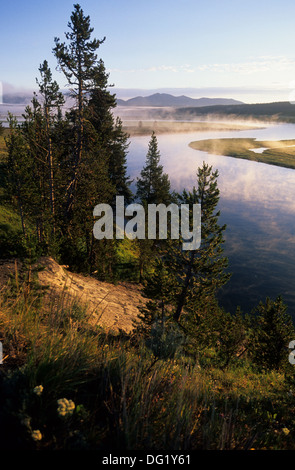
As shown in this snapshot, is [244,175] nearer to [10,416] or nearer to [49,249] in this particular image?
[49,249]

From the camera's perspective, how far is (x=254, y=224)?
60812 mm

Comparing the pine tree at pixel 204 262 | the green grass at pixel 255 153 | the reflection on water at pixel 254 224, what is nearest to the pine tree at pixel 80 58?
the pine tree at pixel 204 262

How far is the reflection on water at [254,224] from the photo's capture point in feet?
130

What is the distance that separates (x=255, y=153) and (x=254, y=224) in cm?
8368

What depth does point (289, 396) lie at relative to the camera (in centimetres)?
546

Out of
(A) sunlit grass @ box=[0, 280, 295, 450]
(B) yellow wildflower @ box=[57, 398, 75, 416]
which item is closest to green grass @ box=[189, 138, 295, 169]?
(A) sunlit grass @ box=[0, 280, 295, 450]

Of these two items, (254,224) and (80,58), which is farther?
(254,224)

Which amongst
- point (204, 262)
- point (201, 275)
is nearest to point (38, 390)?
point (204, 262)

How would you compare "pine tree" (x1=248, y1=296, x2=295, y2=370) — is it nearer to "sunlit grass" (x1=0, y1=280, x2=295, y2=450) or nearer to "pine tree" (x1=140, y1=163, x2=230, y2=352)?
"pine tree" (x1=140, y1=163, x2=230, y2=352)

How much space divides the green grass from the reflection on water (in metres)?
5.78

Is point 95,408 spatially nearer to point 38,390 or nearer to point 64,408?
point 64,408

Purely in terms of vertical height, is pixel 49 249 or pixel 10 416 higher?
pixel 10 416
